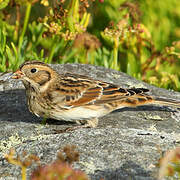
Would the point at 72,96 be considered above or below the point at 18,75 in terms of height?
below

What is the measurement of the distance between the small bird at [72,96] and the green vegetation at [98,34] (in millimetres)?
963

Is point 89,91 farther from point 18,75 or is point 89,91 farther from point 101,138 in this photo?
point 101,138

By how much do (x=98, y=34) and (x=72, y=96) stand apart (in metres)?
3.74

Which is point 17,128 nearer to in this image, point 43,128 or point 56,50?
point 43,128

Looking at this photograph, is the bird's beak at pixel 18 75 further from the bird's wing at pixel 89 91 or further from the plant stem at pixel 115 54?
the plant stem at pixel 115 54

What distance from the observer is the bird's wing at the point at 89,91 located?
18.5 ft

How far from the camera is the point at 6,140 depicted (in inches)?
193

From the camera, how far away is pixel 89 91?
5.73 m

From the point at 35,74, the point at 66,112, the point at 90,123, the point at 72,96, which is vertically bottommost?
the point at 90,123

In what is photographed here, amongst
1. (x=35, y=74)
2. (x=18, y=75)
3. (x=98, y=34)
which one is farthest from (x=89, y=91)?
(x=98, y=34)

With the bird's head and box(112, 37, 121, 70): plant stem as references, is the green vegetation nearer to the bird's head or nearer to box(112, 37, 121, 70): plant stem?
box(112, 37, 121, 70): plant stem

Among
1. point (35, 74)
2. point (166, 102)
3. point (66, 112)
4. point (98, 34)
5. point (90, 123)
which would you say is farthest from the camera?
point (98, 34)

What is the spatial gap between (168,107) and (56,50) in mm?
2493

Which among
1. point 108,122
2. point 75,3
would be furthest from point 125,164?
point 75,3
